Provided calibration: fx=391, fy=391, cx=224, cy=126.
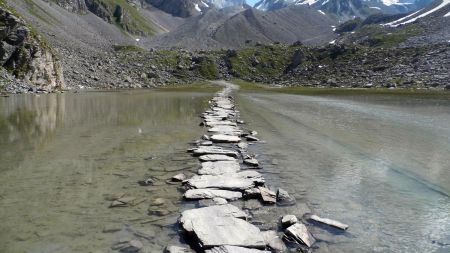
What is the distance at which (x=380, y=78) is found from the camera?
109812mm

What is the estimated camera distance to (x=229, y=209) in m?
11.1

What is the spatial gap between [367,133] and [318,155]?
9.08 m

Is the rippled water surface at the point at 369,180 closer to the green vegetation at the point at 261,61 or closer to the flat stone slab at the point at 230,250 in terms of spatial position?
the flat stone slab at the point at 230,250

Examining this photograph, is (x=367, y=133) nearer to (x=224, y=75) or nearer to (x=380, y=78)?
(x=380, y=78)

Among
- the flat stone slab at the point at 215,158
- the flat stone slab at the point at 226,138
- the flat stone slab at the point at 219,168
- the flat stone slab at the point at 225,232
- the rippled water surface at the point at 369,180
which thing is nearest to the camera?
Result: the flat stone slab at the point at 225,232

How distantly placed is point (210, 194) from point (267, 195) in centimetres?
181

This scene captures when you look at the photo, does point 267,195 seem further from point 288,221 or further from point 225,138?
point 225,138

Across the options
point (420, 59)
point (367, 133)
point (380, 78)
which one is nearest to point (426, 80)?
point (380, 78)

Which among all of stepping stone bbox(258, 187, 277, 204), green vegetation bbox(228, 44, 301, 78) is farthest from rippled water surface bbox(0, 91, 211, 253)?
green vegetation bbox(228, 44, 301, 78)

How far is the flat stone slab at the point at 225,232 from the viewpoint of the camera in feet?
29.6

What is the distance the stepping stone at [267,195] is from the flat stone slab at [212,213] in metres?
1.22

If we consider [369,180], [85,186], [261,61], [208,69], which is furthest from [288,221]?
[261,61]

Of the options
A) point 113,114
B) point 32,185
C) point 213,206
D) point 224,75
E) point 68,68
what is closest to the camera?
point 213,206

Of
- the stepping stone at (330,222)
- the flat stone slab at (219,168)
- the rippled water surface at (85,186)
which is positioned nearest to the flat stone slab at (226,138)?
the rippled water surface at (85,186)
